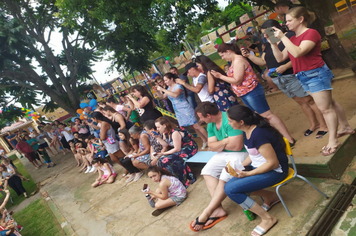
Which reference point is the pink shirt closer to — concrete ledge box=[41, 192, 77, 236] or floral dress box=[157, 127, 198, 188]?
floral dress box=[157, 127, 198, 188]

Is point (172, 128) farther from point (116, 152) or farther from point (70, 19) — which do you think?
point (70, 19)

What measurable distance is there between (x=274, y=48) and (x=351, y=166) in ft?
5.61

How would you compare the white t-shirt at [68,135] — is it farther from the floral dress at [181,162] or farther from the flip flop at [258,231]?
the flip flop at [258,231]

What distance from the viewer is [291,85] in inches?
146

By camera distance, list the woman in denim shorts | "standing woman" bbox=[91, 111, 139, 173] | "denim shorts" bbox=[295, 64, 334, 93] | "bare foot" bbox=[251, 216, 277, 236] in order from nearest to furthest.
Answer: "bare foot" bbox=[251, 216, 277, 236] < "denim shorts" bbox=[295, 64, 334, 93] < the woman in denim shorts < "standing woman" bbox=[91, 111, 139, 173]

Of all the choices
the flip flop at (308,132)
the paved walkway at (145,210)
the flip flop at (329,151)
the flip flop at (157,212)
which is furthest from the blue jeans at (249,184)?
the flip flop at (157,212)

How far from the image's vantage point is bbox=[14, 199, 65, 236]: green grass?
5.71 m

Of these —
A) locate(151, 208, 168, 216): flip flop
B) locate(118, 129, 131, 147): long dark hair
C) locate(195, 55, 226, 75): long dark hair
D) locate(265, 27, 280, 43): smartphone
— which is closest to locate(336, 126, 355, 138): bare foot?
locate(265, 27, 280, 43): smartphone

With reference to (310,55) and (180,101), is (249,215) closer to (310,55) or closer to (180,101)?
(310,55)

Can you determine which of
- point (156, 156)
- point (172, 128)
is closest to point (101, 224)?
point (156, 156)

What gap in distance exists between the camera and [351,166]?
3.18 meters

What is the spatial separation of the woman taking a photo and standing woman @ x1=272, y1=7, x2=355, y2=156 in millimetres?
853

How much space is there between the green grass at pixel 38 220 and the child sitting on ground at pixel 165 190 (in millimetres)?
2585

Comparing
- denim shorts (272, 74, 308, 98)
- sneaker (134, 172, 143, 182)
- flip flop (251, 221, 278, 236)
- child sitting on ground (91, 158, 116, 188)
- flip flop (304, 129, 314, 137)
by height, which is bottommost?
flip flop (251, 221, 278, 236)
